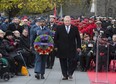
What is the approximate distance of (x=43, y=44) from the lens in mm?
15125

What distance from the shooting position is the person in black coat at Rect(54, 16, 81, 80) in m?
15.0

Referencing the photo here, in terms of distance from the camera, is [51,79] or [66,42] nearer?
[66,42]

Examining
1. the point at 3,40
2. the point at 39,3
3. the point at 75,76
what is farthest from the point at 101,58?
the point at 39,3

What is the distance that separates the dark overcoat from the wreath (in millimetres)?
218

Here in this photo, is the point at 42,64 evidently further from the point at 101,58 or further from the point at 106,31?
the point at 106,31

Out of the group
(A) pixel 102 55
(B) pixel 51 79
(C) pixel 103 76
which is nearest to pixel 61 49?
(B) pixel 51 79

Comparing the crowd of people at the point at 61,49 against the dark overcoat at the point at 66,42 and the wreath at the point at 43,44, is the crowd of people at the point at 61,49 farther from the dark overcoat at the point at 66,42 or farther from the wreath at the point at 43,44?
the wreath at the point at 43,44

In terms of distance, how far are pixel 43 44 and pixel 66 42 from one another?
791 millimetres

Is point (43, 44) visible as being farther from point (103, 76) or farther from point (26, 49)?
point (26, 49)

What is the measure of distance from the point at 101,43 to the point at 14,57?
11.4 ft

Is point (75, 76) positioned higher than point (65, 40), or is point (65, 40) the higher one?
point (65, 40)

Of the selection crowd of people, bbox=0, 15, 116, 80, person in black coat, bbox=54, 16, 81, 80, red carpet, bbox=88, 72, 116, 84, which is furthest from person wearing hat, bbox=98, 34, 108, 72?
person in black coat, bbox=54, 16, 81, 80

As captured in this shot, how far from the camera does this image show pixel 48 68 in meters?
18.8

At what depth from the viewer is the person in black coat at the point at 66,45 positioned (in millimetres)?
14984
